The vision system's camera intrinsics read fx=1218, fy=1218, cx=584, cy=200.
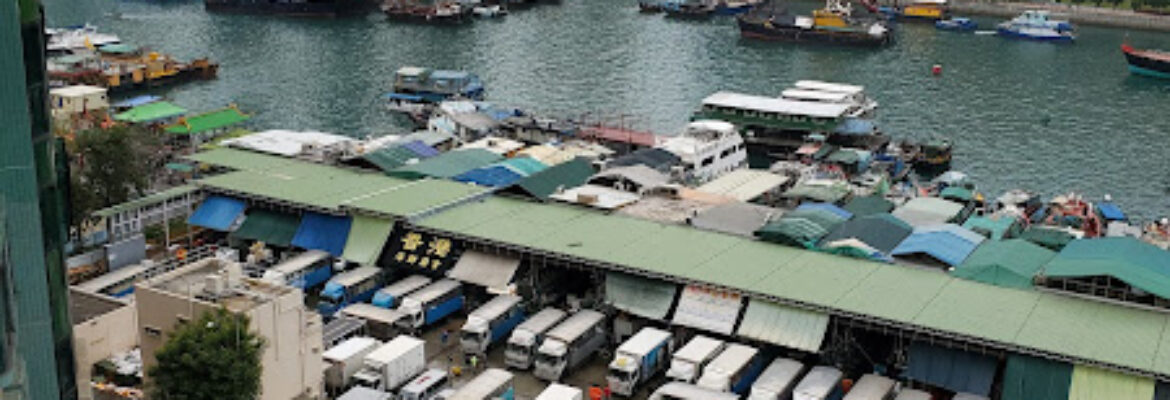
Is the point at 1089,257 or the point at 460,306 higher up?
the point at 1089,257

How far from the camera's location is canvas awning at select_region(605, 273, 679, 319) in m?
26.6

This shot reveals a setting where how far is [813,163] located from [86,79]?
35.4 metres

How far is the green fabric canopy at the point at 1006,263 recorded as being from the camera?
87.1 feet

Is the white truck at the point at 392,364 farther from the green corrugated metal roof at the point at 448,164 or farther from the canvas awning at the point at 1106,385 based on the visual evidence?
the canvas awning at the point at 1106,385

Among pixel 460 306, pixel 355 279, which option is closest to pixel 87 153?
pixel 355 279

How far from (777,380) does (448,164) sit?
15904 mm

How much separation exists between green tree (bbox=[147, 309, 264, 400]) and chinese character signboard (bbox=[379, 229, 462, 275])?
9.12m

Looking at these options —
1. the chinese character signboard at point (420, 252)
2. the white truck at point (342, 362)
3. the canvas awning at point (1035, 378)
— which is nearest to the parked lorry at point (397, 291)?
the chinese character signboard at point (420, 252)

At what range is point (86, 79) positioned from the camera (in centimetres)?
5812

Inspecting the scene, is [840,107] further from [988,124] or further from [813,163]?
[988,124]

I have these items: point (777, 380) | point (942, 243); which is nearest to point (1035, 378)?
point (777, 380)

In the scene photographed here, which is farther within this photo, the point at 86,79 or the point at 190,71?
the point at 190,71

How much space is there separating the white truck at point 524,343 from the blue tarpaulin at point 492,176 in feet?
28.8

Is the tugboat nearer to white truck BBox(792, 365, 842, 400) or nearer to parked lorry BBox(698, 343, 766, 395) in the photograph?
parked lorry BBox(698, 343, 766, 395)
